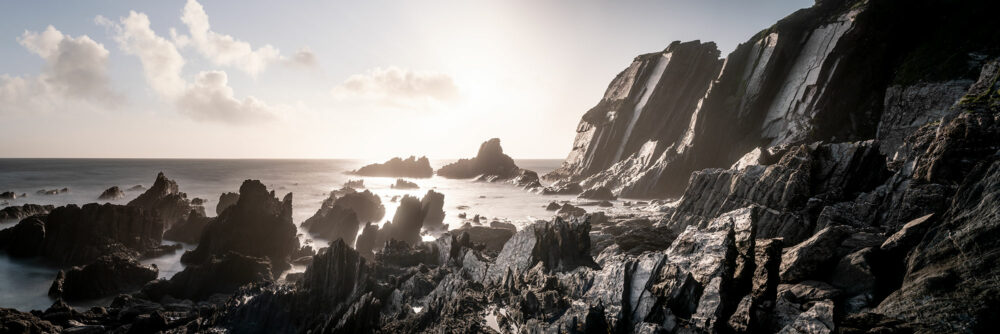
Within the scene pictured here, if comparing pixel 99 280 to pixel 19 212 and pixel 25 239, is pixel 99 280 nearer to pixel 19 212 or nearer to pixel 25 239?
pixel 25 239

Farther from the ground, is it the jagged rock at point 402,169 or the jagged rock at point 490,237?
the jagged rock at point 402,169

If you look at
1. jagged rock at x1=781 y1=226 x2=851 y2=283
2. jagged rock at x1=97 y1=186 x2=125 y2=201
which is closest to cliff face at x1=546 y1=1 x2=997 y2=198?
jagged rock at x1=781 y1=226 x2=851 y2=283

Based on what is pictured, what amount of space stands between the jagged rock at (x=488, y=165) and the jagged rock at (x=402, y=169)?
19.9 metres

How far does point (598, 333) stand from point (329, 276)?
1449 centimetres

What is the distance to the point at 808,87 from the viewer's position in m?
47.4

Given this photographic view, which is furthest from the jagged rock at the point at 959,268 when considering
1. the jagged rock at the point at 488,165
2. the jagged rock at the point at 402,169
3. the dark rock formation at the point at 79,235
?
the jagged rock at the point at 402,169

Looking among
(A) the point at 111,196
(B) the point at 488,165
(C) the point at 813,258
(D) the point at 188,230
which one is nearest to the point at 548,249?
(C) the point at 813,258

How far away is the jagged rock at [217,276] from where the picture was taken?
2164cm

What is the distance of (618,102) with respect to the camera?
269 ft

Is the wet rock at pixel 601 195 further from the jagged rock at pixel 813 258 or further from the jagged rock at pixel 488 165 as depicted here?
the jagged rock at pixel 488 165

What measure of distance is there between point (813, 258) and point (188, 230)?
154ft

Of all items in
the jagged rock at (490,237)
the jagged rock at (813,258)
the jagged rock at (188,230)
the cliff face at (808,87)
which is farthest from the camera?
the cliff face at (808,87)

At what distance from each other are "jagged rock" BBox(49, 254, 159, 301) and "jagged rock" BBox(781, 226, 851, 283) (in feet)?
111

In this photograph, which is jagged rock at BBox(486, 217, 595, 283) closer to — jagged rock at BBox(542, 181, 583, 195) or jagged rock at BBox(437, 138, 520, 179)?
jagged rock at BBox(542, 181, 583, 195)
